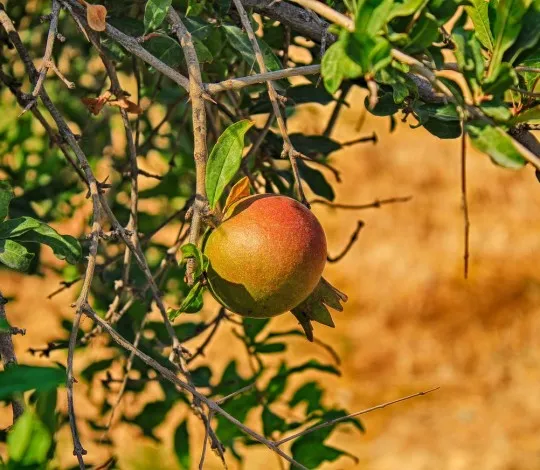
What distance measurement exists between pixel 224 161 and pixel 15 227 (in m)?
0.22

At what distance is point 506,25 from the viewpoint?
0.74 meters

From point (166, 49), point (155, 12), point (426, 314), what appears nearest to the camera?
point (155, 12)

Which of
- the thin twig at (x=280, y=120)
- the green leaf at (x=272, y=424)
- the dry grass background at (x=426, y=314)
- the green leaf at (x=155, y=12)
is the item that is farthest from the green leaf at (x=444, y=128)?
the dry grass background at (x=426, y=314)

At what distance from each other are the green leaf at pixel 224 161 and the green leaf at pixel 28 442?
24 centimetres

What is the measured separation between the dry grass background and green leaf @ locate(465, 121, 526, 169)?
8.60 feet

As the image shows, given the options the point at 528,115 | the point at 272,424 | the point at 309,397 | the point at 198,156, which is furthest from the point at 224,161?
the point at 309,397

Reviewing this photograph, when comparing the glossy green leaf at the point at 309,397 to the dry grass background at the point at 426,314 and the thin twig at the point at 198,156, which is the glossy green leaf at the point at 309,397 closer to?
the thin twig at the point at 198,156

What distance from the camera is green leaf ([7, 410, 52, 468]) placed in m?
Answer: 0.66

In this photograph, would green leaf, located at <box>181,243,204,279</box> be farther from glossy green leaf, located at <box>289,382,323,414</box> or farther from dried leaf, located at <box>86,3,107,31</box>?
glossy green leaf, located at <box>289,382,323,414</box>

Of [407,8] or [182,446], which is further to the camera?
[182,446]

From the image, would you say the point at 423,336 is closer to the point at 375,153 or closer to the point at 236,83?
the point at 375,153

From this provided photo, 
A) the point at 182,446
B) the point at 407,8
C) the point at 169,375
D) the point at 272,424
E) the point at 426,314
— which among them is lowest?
the point at 426,314

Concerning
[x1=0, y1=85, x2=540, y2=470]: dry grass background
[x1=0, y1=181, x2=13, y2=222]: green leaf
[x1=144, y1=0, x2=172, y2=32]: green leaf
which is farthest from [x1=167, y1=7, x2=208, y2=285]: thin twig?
[x1=0, y1=85, x2=540, y2=470]: dry grass background

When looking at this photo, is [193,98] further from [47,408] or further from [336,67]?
[47,408]
